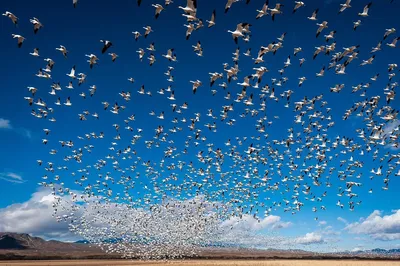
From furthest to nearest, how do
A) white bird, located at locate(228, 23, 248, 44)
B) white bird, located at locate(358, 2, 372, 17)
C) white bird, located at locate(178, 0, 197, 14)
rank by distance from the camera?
white bird, located at locate(358, 2, 372, 17), white bird, located at locate(228, 23, 248, 44), white bird, located at locate(178, 0, 197, 14)

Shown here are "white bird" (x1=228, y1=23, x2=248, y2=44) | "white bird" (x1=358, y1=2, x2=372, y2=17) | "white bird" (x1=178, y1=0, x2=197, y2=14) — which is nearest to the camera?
"white bird" (x1=178, y1=0, x2=197, y2=14)

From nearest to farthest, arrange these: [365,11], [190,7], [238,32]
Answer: [190,7], [238,32], [365,11]

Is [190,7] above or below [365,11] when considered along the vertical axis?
below

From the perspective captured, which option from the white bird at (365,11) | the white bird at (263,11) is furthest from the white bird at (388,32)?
the white bird at (263,11)

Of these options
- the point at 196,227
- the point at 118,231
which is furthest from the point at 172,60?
A: the point at 118,231

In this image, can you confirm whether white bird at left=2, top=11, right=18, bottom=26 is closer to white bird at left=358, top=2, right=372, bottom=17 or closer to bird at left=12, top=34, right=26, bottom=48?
bird at left=12, top=34, right=26, bottom=48

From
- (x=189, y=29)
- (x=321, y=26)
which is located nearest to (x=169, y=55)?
(x=189, y=29)

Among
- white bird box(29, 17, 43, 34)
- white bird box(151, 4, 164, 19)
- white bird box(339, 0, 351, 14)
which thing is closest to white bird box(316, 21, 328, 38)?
white bird box(339, 0, 351, 14)

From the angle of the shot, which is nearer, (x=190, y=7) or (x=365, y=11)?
(x=190, y=7)

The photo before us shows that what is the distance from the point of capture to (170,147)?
61312mm

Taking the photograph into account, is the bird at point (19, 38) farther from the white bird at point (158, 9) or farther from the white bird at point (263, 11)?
the white bird at point (263, 11)

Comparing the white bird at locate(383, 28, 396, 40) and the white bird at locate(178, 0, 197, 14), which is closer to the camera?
the white bird at locate(178, 0, 197, 14)

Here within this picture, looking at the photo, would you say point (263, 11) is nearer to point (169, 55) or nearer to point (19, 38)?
point (169, 55)

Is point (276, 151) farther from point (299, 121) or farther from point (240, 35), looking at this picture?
point (240, 35)
